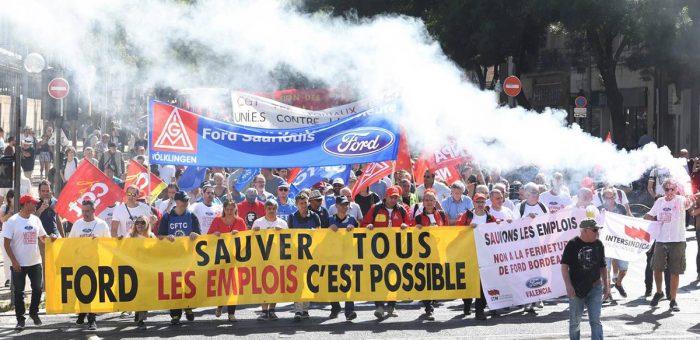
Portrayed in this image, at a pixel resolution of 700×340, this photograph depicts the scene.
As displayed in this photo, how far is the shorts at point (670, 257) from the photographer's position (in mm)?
14289

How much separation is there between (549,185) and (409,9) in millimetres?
20506

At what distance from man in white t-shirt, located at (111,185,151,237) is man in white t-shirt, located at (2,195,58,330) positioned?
4.86 feet

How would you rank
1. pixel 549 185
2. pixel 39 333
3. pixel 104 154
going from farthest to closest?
pixel 104 154
pixel 549 185
pixel 39 333

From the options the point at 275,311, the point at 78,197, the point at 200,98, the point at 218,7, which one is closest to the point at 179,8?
the point at 218,7

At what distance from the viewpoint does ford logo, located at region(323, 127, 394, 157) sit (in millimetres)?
15022

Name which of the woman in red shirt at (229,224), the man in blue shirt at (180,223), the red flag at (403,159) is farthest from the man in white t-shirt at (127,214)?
the red flag at (403,159)

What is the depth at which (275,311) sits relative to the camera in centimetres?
1451

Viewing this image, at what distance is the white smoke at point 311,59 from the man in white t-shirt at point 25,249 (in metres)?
3.20

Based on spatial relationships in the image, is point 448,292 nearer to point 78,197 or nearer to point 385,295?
point 385,295

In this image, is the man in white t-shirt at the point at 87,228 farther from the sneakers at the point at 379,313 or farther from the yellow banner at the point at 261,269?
the sneakers at the point at 379,313

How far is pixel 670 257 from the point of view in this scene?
14391 millimetres

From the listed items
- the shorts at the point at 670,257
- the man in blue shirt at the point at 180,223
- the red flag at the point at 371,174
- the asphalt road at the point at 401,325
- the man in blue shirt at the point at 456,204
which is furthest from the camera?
the red flag at the point at 371,174

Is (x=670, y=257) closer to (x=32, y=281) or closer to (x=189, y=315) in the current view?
(x=189, y=315)

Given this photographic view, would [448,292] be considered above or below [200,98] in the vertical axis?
below
